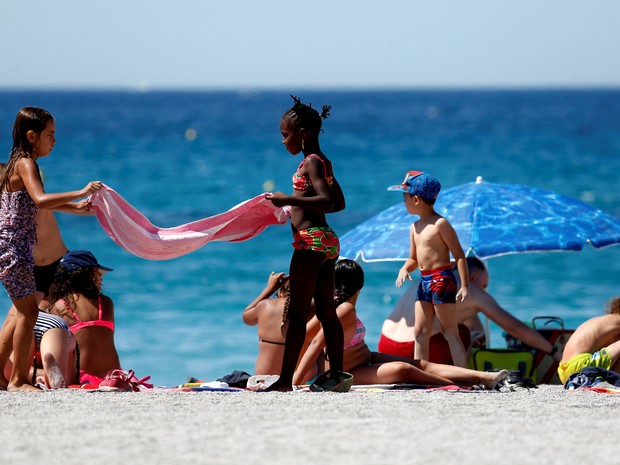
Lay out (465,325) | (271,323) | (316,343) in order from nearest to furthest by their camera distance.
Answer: (316,343) < (271,323) < (465,325)

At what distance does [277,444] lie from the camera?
446cm

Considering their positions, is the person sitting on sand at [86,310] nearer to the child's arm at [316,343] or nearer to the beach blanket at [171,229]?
the beach blanket at [171,229]

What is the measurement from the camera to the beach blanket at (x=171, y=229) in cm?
623

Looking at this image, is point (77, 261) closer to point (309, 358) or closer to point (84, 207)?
point (84, 207)

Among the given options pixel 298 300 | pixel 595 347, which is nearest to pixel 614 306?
pixel 595 347

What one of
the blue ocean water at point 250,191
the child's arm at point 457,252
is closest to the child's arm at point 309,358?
the child's arm at point 457,252

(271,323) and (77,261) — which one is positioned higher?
(77,261)

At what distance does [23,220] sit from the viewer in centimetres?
577

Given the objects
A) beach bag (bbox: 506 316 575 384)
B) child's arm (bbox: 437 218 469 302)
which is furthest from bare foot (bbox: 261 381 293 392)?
beach bag (bbox: 506 316 575 384)

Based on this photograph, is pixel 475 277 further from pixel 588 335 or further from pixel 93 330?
pixel 93 330

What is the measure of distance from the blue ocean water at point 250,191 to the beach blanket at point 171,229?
15.0 feet

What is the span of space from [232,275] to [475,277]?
8.58 m

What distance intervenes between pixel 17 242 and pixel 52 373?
81cm

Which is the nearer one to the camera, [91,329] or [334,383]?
[334,383]
